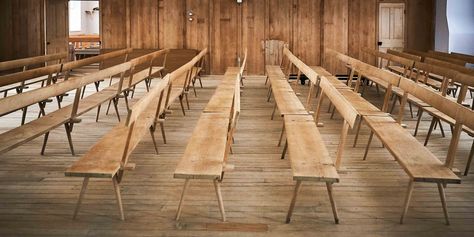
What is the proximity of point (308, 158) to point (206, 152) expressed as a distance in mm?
748

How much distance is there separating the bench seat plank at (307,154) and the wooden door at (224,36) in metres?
9.74

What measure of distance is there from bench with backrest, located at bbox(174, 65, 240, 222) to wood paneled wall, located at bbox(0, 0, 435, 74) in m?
9.14

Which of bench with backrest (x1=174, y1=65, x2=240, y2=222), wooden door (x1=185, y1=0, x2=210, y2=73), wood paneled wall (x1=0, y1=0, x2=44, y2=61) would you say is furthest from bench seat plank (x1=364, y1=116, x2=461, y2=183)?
wood paneled wall (x1=0, y1=0, x2=44, y2=61)

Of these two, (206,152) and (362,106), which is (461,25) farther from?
(206,152)

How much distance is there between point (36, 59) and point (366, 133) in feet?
15.5

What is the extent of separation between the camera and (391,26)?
15.6 meters

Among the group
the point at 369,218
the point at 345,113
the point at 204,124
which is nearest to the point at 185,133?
the point at 204,124

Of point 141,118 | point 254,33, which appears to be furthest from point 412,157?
point 254,33

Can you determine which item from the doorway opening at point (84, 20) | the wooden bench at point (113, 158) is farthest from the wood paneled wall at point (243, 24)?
the wooden bench at point (113, 158)

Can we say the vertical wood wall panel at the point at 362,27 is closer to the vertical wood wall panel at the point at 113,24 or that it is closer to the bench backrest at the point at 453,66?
the vertical wood wall panel at the point at 113,24

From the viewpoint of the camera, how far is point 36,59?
8.88 meters

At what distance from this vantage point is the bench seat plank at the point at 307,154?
13.4 feet

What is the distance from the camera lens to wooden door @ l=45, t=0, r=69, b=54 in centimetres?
1616

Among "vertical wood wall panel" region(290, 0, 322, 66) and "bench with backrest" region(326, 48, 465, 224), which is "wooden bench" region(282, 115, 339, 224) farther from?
"vertical wood wall panel" region(290, 0, 322, 66)
